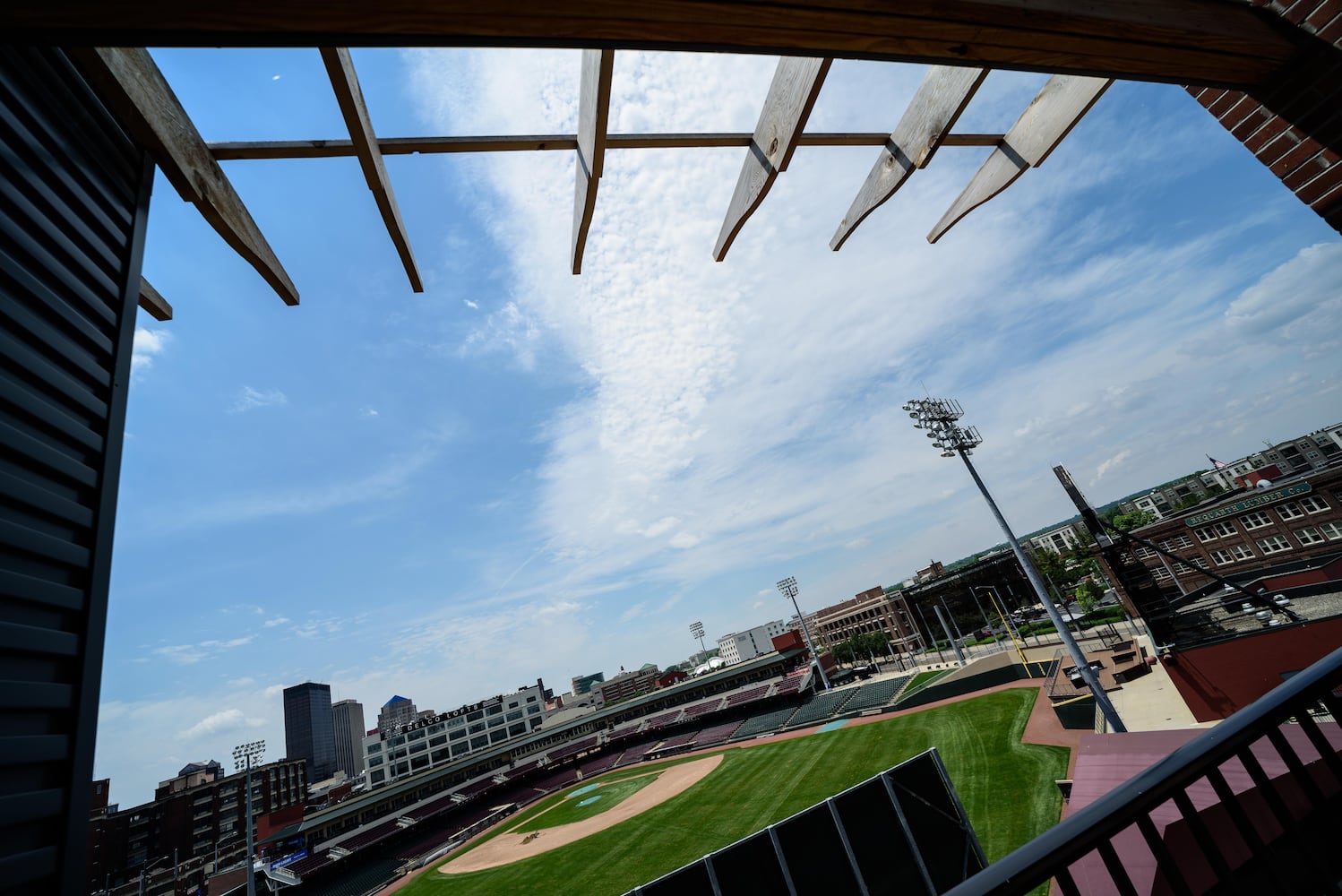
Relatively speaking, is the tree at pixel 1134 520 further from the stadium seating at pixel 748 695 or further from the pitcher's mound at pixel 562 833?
the pitcher's mound at pixel 562 833

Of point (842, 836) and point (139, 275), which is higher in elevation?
point (139, 275)

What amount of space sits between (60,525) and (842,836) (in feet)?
28.7

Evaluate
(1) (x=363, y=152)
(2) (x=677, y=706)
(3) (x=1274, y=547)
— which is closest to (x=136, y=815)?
(2) (x=677, y=706)

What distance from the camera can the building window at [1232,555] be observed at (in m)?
34.3

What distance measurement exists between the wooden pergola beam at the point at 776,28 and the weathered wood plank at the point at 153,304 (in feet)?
6.00

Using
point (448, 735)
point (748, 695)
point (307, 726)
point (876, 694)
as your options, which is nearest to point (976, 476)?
point (876, 694)

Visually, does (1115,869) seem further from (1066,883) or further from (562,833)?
(562,833)

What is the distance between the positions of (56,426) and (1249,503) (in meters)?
50.4

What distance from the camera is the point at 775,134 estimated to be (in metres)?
2.41

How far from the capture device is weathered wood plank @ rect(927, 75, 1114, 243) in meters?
2.67

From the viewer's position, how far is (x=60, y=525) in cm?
139

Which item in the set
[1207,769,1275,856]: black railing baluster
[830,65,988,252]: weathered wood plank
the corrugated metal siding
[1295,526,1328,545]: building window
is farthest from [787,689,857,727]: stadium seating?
the corrugated metal siding

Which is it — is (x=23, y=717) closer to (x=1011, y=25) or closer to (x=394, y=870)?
(x=1011, y=25)

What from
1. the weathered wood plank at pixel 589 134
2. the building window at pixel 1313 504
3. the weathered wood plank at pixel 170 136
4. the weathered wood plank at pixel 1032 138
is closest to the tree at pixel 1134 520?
the building window at pixel 1313 504
